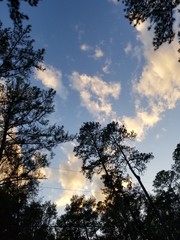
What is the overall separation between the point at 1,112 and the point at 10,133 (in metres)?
1.18

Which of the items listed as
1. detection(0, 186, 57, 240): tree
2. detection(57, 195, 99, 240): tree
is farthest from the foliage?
detection(57, 195, 99, 240): tree

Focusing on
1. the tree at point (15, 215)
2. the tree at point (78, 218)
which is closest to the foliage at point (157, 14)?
the tree at point (15, 215)

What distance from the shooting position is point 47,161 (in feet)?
49.5

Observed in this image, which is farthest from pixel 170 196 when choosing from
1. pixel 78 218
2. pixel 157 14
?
pixel 157 14

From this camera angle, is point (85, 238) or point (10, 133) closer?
point (10, 133)

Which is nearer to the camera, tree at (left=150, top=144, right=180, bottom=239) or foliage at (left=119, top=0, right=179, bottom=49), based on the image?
foliage at (left=119, top=0, right=179, bottom=49)

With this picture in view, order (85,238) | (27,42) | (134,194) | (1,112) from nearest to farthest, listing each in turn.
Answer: (27,42), (1,112), (134,194), (85,238)

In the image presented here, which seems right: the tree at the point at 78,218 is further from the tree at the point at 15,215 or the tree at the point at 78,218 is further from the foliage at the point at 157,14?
the foliage at the point at 157,14

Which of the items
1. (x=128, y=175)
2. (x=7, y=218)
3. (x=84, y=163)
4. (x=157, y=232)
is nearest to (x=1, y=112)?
(x=7, y=218)

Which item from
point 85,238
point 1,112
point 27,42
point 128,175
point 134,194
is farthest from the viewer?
point 85,238

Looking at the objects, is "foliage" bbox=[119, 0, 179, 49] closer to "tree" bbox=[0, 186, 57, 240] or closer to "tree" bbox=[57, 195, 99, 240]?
"tree" bbox=[0, 186, 57, 240]

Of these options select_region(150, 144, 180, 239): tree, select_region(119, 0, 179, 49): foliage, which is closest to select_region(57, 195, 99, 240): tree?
select_region(150, 144, 180, 239): tree

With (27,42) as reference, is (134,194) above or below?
below

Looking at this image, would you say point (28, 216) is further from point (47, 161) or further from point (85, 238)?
point (85, 238)
